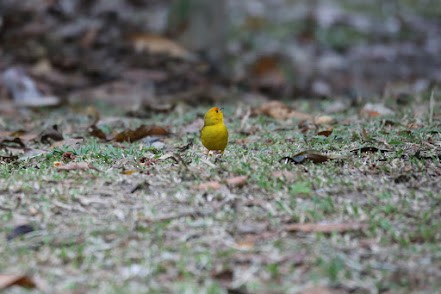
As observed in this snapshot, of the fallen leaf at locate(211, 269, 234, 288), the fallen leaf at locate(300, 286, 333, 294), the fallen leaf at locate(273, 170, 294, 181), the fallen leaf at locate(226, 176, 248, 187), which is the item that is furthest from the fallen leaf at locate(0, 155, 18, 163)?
the fallen leaf at locate(300, 286, 333, 294)

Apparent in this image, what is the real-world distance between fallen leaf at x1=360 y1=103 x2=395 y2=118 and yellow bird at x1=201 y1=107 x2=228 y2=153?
211cm

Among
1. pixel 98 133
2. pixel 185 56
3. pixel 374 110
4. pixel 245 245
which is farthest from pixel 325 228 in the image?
pixel 185 56

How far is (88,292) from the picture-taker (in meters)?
2.21

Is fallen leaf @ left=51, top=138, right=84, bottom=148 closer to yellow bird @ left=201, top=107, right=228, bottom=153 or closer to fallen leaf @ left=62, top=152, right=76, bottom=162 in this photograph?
fallen leaf @ left=62, top=152, right=76, bottom=162

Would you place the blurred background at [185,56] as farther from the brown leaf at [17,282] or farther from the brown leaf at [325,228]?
the brown leaf at [17,282]

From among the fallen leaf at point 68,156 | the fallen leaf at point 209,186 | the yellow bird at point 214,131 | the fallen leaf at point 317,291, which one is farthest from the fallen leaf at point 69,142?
the fallen leaf at point 317,291

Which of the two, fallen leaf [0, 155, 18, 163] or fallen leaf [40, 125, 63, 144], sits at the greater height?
fallen leaf [0, 155, 18, 163]

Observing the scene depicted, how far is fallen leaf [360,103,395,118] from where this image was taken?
18.0 ft

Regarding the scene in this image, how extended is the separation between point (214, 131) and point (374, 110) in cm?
235

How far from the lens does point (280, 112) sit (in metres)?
5.62

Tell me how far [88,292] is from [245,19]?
13.0 metres

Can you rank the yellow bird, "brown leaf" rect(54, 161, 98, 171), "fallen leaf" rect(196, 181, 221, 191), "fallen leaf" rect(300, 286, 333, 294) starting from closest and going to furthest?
"fallen leaf" rect(300, 286, 333, 294) → "fallen leaf" rect(196, 181, 221, 191) → "brown leaf" rect(54, 161, 98, 171) → the yellow bird

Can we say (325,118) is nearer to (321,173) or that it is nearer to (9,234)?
(321,173)

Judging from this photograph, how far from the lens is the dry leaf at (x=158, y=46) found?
30.5 feet
